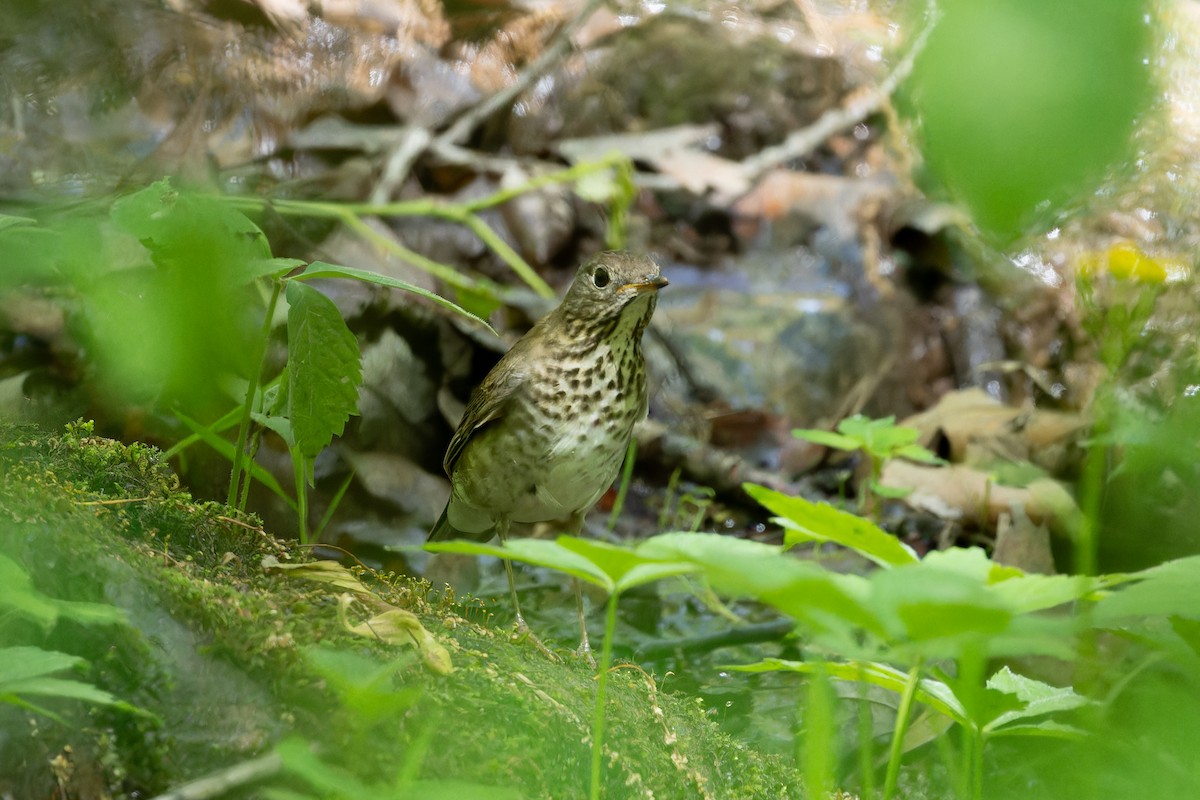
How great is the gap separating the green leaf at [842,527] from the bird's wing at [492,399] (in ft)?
6.58

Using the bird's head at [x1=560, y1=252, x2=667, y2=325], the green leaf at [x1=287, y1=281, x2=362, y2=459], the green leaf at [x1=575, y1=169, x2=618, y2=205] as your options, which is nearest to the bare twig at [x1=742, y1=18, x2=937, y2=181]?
the green leaf at [x1=575, y1=169, x2=618, y2=205]

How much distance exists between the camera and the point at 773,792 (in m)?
2.29

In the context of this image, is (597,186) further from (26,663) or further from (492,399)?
(26,663)

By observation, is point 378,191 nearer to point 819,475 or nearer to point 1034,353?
point 819,475

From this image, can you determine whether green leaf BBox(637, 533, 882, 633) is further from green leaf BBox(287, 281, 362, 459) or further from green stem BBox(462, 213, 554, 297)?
green stem BBox(462, 213, 554, 297)

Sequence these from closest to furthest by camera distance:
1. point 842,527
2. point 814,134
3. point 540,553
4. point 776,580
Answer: point 776,580, point 540,553, point 842,527, point 814,134

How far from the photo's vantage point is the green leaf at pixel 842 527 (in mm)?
1532

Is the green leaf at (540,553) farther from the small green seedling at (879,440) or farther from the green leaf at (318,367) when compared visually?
the small green seedling at (879,440)

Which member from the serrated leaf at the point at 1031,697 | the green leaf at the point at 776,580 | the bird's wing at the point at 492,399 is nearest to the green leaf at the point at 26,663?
the green leaf at the point at 776,580

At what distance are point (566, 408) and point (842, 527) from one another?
1.96 m

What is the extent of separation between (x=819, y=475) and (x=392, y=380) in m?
2.16

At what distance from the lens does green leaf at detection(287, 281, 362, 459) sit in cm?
229

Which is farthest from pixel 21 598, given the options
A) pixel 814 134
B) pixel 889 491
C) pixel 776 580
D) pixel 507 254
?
pixel 814 134

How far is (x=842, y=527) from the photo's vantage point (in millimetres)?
1558
